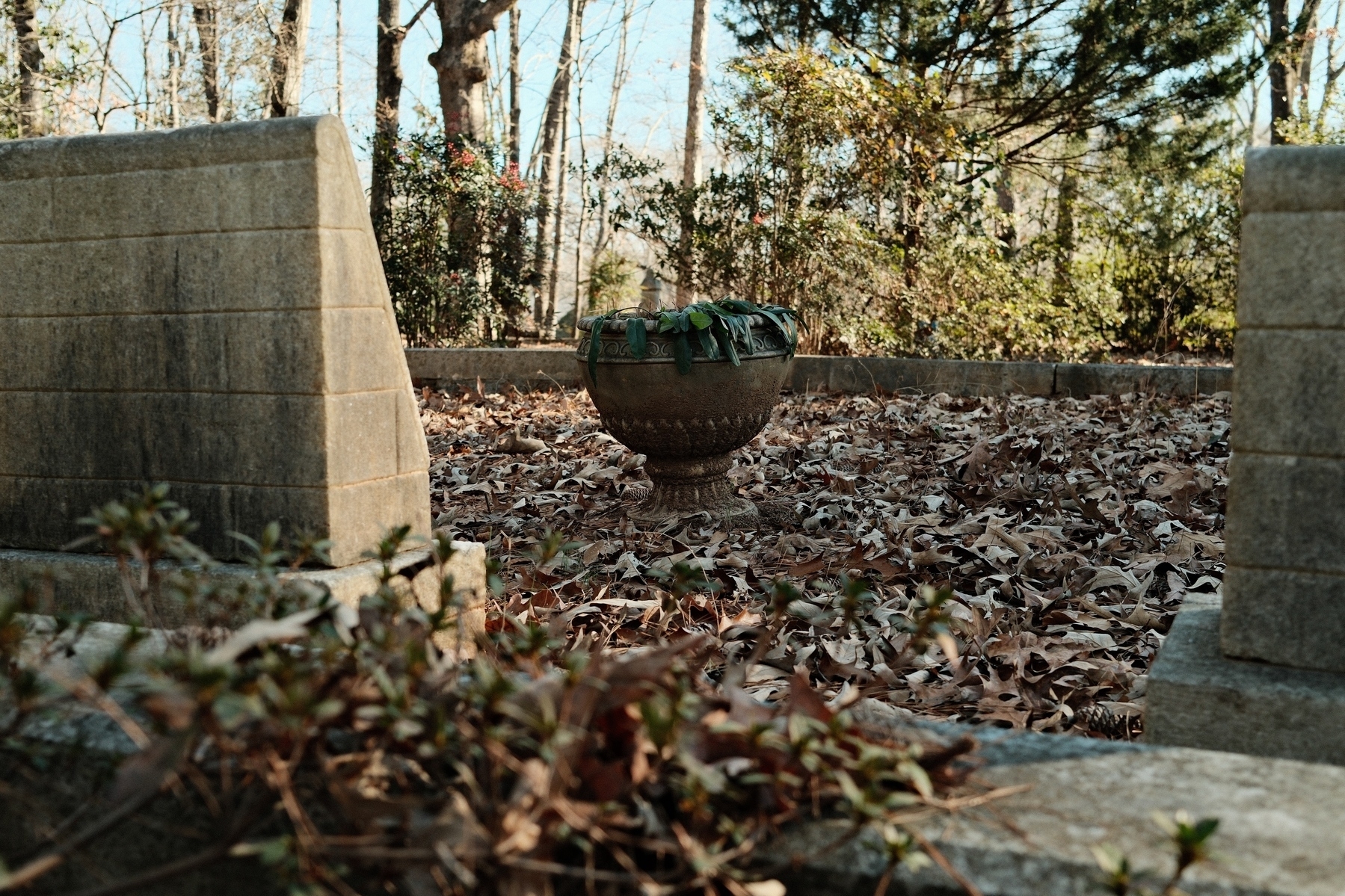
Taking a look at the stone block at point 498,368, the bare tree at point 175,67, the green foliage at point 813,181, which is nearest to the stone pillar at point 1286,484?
the stone block at point 498,368

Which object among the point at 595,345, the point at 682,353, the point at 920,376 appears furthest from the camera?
the point at 920,376

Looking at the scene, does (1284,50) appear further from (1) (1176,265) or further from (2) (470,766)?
(2) (470,766)

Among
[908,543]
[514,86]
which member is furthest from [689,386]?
[514,86]

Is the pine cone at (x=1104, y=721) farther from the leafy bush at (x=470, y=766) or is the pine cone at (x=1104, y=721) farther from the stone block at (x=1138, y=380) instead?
the stone block at (x=1138, y=380)

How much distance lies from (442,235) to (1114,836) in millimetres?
10373

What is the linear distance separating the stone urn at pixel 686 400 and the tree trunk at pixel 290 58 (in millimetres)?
9925

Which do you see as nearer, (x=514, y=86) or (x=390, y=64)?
(x=390, y=64)

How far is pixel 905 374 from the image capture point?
8.35m

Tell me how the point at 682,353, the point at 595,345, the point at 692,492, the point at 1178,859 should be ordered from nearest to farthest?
1. the point at 1178,859
2. the point at 682,353
3. the point at 595,345
4. the point at 692,492

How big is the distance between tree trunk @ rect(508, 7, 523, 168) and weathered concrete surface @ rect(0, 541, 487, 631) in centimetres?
1745

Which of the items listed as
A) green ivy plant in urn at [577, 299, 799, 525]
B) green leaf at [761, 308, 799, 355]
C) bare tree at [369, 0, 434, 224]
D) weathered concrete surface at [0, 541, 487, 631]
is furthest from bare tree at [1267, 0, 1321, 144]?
weathered concrete surface at [0, 541, 487, 631]

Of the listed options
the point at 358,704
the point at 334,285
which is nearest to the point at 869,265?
the point at 334,285

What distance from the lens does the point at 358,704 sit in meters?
1.30

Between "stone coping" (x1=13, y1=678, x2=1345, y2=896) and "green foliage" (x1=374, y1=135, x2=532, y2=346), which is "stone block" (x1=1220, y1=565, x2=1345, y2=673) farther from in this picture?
"green foliage" (x1=374, y1=135, x2=532, y2=346)
